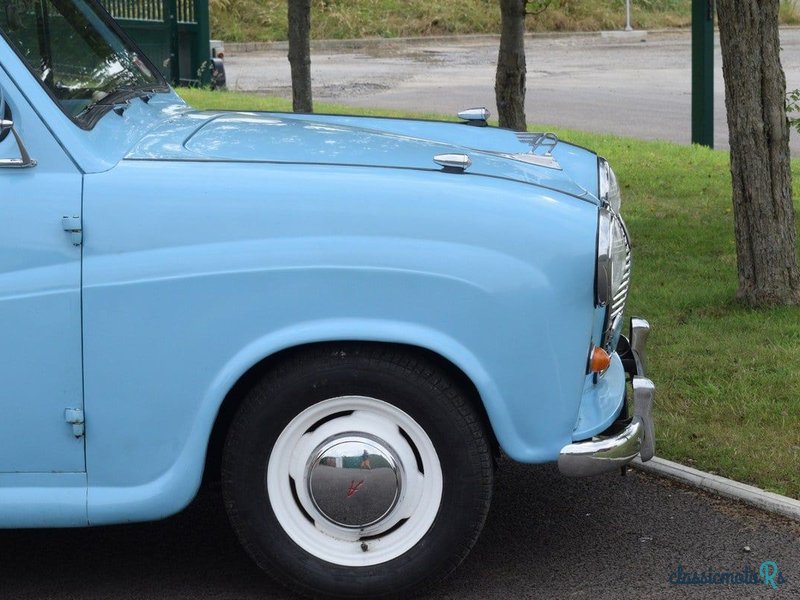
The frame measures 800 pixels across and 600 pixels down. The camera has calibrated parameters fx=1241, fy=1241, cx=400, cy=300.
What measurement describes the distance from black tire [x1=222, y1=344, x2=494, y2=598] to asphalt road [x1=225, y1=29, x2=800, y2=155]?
9445 millimetres

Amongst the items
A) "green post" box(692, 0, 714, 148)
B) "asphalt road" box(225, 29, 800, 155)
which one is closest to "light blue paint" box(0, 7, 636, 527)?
"green post" box(692, 0, 714, 148)

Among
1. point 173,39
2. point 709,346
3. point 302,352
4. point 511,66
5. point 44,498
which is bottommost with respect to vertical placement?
point 709,346

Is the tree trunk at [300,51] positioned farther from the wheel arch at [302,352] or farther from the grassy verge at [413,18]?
the grassy verge at [413,18]

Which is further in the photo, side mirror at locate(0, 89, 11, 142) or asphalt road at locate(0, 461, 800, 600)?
asphalt road at locate(0, 461, 800, 600)

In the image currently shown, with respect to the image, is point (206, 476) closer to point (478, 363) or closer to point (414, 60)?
point (478, 363)

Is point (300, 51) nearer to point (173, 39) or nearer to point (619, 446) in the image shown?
point (173, 39)

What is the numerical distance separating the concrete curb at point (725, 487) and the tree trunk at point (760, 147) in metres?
2.06

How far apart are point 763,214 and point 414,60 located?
18.0 metres

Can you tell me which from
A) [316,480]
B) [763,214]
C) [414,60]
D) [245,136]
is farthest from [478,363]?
[414,60]

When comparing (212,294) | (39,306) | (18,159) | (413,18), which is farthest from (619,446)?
(413,18)

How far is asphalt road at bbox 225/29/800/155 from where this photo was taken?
49.4 ft

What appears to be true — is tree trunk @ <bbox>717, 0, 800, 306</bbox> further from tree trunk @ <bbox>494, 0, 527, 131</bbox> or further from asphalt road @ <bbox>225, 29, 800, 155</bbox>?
asphalt road @ <bbox>225, 29, 800, 155</bbox>

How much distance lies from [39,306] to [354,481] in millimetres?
968

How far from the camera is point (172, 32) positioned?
15641 mm
